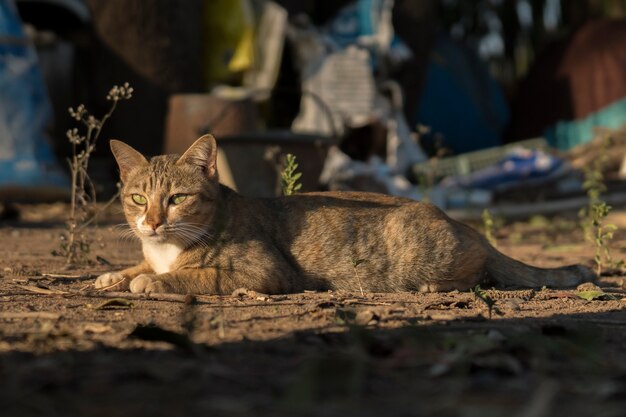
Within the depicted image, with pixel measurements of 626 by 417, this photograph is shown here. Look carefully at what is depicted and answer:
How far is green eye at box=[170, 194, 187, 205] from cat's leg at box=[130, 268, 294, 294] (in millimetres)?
382

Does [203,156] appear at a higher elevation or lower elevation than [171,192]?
higher

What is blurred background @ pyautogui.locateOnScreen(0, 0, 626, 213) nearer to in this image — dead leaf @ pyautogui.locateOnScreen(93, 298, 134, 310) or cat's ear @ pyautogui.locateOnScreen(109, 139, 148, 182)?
cat's ear @ pyautogui.locateOnScreen(109, 139, 148, 182)

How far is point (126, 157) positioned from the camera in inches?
191

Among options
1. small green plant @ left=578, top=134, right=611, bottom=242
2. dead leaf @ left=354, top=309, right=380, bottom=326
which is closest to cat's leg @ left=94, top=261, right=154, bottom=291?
dead leaf @ left=354, top=309, right=380, bottom=326

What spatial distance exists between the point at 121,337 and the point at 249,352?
0.47m

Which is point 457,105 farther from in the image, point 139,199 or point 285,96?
point 139,199

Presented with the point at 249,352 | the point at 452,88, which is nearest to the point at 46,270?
the point at 249,352

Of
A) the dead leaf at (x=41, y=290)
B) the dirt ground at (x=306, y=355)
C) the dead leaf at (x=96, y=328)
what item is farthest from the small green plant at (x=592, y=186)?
the dead leaf at (x=96, y=328)

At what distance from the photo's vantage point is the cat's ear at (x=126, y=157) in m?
4.82

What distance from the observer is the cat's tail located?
495 centimetres

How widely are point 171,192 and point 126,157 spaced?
16.2 inches

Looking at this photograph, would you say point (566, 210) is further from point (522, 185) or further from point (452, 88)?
point (452, 88)

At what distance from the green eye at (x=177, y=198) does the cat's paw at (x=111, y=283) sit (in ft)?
1.51

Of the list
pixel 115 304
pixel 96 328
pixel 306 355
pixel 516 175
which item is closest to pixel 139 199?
pixel 115 304
